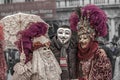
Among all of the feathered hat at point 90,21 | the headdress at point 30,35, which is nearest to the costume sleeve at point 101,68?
the feathered hat at point 90,21

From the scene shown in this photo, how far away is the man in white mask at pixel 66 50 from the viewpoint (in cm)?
934

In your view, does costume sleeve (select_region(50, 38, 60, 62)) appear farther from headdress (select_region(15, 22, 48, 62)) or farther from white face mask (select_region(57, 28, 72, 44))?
headdress (select_region(15, 22, 48, 62))

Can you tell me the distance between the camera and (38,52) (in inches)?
357

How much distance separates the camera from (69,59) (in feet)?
30.9

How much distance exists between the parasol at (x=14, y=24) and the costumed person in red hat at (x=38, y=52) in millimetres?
182

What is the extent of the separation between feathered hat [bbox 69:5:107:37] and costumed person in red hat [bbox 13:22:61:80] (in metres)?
0.60

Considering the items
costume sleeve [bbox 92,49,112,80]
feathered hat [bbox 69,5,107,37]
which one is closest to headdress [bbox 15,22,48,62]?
feathered hat [bbox 69,5,107,37]

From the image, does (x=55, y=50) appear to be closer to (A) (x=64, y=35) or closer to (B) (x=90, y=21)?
(A) (x=64, y=35)

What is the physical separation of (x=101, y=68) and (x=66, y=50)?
65cm

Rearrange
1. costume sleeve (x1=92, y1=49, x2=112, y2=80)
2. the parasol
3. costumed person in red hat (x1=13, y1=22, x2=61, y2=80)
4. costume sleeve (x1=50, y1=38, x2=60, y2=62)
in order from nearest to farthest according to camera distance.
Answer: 1. costumed person in red hat (x1=13, y1=22, x2=61, y2=80)
2. costume sleeve (x1=92, y1=49, x2=112, y2=80)
3. the parasol
4. costume sleeve (x1=50, y1=38, x2=60, y2=62)

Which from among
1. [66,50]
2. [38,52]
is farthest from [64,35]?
[38,52]

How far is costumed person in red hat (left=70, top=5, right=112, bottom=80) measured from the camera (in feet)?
30.3

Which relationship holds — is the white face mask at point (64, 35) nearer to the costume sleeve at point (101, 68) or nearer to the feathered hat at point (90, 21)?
the feathered hat at point (90, 21)

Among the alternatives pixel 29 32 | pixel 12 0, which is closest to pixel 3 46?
pixel 29 32
